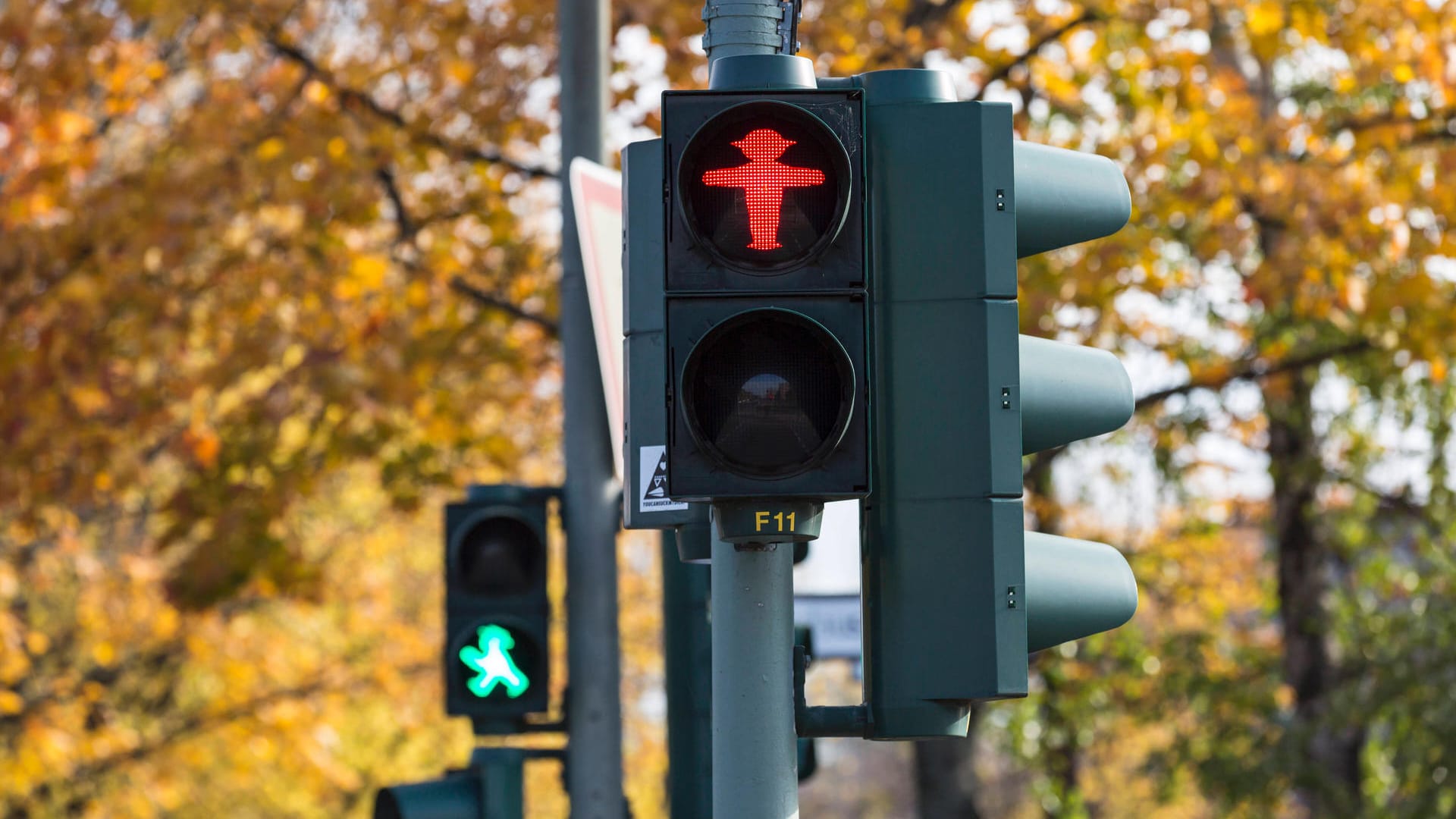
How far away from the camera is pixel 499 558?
6.16m

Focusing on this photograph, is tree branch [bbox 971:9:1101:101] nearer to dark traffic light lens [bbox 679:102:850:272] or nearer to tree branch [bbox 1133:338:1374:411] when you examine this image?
tree branch [bbox 1133:338:1374:411]

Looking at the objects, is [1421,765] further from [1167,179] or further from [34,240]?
[34,240]

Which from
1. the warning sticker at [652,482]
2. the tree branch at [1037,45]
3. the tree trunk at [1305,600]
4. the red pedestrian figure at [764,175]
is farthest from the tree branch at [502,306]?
the red pedestrian figure at [764,175]

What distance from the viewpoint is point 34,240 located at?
1112 centimetres

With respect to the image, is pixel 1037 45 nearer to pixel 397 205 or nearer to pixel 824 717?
pixel 397 205

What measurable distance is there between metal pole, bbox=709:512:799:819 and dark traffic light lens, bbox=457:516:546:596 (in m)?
2.88

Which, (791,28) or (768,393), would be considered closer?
(768,393)

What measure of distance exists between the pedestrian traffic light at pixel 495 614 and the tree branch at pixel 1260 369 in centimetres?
814

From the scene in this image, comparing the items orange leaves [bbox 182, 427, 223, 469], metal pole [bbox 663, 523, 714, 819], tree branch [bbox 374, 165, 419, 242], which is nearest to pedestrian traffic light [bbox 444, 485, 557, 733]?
metal pole [bbox 663, 523, 714, 819]

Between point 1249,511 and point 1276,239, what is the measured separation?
6297mm

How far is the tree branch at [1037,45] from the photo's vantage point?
11.4 m

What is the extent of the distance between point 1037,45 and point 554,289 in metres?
3.81

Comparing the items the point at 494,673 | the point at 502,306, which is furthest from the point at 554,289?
the point at 494,673

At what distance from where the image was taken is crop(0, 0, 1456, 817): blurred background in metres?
11.0
